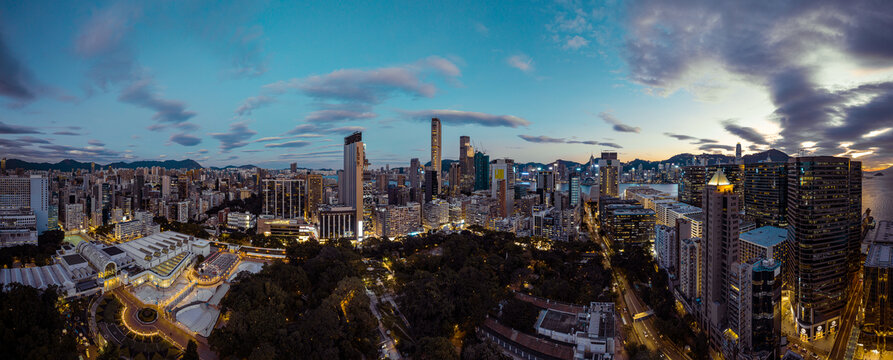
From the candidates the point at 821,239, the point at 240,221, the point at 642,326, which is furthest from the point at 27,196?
the point at 821,239

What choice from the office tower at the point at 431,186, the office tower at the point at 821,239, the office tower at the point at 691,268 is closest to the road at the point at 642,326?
the office tower at the point at 691,268

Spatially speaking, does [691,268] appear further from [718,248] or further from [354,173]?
[354,173]

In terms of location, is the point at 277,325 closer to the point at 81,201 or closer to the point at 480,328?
the point at 480,328

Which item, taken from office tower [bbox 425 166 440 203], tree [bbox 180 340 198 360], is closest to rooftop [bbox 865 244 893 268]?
tree [bbox 180 340 198 360]

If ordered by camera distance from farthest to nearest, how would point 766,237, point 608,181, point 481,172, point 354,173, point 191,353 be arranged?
1. point 481,172
2. point 608,181
3. point 354,173
4. point 766,237
5. point 191,353

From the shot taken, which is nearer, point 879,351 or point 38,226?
point 879,351

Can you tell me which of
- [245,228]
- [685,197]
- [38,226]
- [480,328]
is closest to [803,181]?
[480,328]

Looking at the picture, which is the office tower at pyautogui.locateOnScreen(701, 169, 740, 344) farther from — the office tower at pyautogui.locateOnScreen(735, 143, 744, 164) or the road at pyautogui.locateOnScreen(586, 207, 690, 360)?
the office tower at pyautogui.locateOnScreen(735, 143, 744, 164)
